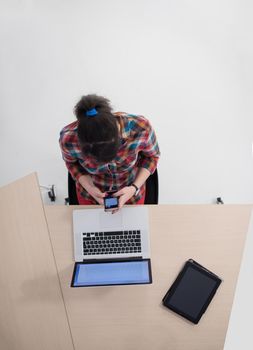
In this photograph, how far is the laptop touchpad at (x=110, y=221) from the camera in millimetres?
1210

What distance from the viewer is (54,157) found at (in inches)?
81.7

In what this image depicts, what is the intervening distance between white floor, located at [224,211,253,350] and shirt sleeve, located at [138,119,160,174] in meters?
0.79

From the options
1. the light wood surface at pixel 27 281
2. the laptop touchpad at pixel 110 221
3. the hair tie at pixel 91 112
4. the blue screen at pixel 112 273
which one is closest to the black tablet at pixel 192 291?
the blue screen at pixel 112 273

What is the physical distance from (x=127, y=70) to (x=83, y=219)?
129cm

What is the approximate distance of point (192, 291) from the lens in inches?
44.8

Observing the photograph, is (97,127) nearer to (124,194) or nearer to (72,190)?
(124,194)

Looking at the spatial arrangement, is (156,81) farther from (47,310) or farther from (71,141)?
(47,310)

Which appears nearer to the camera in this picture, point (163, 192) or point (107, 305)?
point (107, 305)

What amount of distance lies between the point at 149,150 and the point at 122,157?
125mm

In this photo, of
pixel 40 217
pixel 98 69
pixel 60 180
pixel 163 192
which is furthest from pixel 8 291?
pixel 98 69

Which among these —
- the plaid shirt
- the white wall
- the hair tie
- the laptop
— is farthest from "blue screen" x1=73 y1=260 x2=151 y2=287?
the white wall

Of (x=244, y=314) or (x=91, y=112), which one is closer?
(x=244, y=314)

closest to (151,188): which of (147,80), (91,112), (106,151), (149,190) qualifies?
(149,190)

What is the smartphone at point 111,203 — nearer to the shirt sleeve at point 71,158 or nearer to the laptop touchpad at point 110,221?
the laptop touchpad at point 110,221
